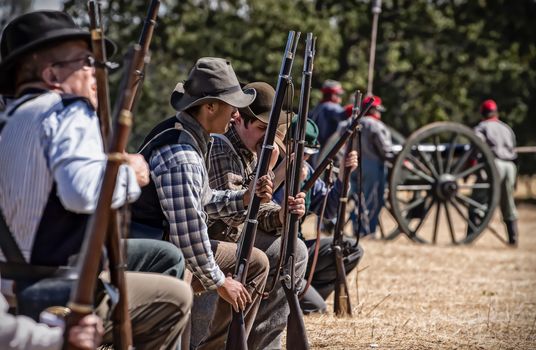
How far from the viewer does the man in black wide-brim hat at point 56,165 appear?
293cm

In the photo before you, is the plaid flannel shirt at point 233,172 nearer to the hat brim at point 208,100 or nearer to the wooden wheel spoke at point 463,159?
the hat brim at point 208,100

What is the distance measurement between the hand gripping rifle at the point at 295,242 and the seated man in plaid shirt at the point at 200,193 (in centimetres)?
22

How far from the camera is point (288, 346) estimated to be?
4.70 metres

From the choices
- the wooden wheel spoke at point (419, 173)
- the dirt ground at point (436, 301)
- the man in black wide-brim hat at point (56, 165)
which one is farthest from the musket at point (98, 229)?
the wooden wheel spoke at point (419, 173)

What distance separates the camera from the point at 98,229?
111 inches

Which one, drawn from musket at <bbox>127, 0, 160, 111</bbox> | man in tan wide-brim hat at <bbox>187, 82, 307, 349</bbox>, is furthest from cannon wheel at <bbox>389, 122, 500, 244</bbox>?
musket at <bbox>127, 0, 160, 111</bbox>

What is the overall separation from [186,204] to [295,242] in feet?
3.21

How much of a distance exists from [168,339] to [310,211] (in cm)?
279

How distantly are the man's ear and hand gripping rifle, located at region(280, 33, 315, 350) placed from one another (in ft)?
5.58

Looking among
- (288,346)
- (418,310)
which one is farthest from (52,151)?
(418,310)

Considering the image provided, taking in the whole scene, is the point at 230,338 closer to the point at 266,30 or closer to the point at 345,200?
the point at 345,200

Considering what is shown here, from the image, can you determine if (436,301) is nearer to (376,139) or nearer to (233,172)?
(233,172)

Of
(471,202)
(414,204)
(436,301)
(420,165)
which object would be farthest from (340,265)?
(471,202)

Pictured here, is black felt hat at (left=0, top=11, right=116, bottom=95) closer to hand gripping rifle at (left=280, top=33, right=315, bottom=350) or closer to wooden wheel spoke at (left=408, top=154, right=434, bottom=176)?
hand gripping rifle at (left=280, top=33, right=315, bottom=350)
